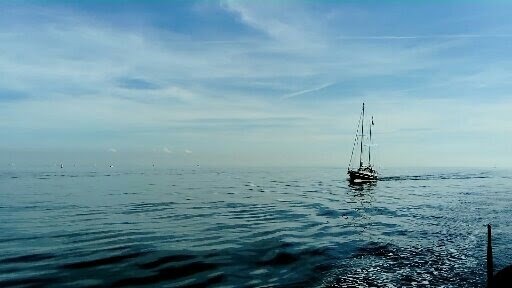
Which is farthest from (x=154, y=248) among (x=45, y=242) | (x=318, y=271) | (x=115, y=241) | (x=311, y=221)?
(x=311, y=221)

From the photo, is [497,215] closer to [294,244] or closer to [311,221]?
[311,221]

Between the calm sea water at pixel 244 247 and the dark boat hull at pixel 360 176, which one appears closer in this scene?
the calm sea water at pixel 244 247

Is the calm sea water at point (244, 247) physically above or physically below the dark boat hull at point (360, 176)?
below

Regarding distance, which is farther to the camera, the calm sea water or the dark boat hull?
the dark boat hull

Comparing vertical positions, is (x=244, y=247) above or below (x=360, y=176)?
below

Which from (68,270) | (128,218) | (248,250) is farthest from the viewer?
(128,218)

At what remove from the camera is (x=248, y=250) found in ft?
92.0

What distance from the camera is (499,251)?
28.3 m

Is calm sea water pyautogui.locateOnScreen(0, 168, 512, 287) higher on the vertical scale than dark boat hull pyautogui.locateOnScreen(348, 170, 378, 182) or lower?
lower

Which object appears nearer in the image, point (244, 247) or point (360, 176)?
point (244, 247)

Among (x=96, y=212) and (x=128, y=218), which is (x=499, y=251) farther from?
(x=96, y=212)

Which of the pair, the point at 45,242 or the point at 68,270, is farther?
the point at 45,242

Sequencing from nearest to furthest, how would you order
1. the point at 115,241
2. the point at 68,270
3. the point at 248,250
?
the point at 68,270 → the point at 248,250 → the point at 115,241

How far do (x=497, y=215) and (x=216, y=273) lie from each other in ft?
131
